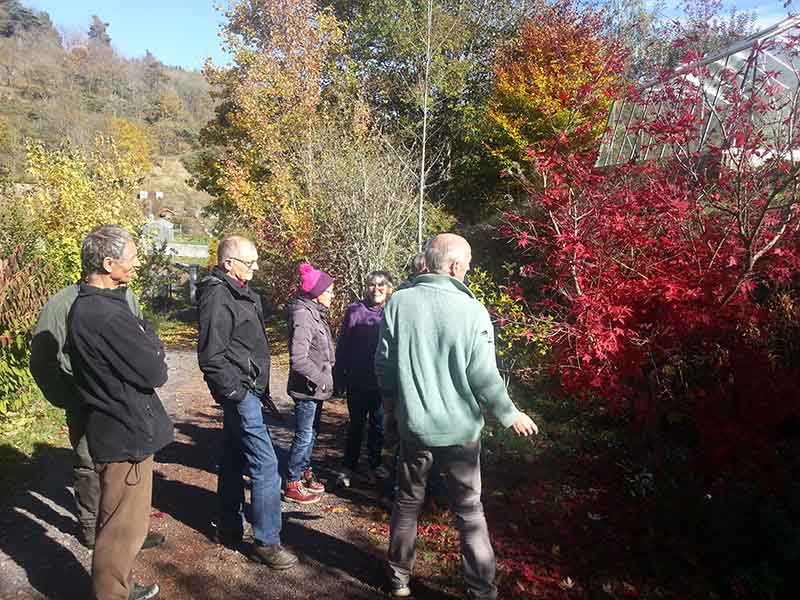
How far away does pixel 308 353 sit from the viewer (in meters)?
4.14

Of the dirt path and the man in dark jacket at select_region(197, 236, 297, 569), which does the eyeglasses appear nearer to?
the man in dark jacket at select_region(197, 236, 297, 569)

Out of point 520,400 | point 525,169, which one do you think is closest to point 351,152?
point 525,169

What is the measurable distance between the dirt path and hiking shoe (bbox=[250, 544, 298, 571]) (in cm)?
5

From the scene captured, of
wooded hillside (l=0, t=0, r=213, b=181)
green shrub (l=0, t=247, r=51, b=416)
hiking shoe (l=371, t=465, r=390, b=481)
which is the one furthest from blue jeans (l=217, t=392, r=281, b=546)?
wooded hillside (l=0, t=0, r=213, b=181)

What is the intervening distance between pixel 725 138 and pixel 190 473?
16.2 feet

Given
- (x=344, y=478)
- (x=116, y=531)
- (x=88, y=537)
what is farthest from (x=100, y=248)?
(x=344, y=478)

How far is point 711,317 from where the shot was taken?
416 centimetres

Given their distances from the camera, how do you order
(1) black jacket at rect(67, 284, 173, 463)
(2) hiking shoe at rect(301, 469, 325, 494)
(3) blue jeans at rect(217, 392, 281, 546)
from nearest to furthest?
(1) black jacket at rect(67, 284, 173, 463) → (3) blue jeans at rect(217, 392, 281, 546) → (2) hiking shoe at rect(301, 469, 325, 494)

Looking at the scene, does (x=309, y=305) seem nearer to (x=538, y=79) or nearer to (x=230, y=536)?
(x=230, y=536)

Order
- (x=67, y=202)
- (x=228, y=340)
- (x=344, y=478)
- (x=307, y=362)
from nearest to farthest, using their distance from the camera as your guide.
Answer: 1. (x=228, y=340)
2. (x=307, y=362)
3. (x=344, y=478)
4. (x=67, y=202)

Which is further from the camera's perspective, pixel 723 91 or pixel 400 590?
pixel 723 91

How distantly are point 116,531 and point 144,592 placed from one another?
64 centimetres

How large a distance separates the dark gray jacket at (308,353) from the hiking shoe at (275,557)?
107 centimetres

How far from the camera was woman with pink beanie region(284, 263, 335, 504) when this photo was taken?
13.4 ft
